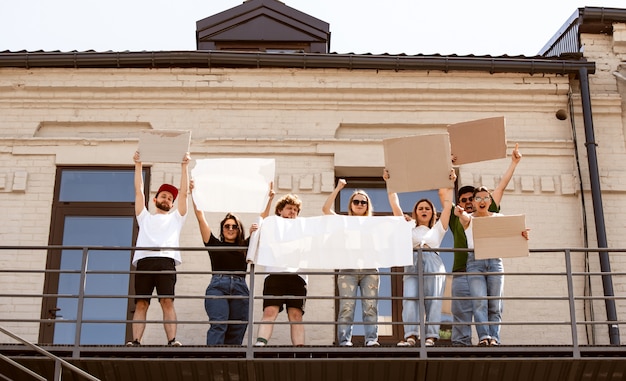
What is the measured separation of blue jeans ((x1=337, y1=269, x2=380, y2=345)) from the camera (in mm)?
10211

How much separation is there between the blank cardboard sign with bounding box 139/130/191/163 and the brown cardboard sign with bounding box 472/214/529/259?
118 inches

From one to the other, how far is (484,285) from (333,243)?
60.1 inches

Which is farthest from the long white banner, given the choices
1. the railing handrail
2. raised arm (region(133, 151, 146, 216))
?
the railing handrail

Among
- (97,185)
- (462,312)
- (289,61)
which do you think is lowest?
(462,312)

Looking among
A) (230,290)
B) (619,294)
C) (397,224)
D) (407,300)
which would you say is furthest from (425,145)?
(619,294)

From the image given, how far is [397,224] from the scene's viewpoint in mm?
10328

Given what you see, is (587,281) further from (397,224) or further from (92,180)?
(92,180)

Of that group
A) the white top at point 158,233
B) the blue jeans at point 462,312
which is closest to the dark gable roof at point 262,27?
the white top at point 158,233

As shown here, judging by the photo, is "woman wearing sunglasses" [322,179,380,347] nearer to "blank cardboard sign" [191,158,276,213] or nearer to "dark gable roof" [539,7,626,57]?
"blank cardboard sign" [191,158,276,213]

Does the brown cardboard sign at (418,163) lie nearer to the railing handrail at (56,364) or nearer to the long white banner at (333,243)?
the long white banner at (333,243)

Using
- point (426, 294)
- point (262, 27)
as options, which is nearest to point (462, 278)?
point (426, 294)

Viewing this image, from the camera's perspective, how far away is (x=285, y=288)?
10.4 m

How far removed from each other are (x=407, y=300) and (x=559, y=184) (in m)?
3.30

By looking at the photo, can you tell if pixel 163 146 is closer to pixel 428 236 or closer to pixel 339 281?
pixel 339 281
